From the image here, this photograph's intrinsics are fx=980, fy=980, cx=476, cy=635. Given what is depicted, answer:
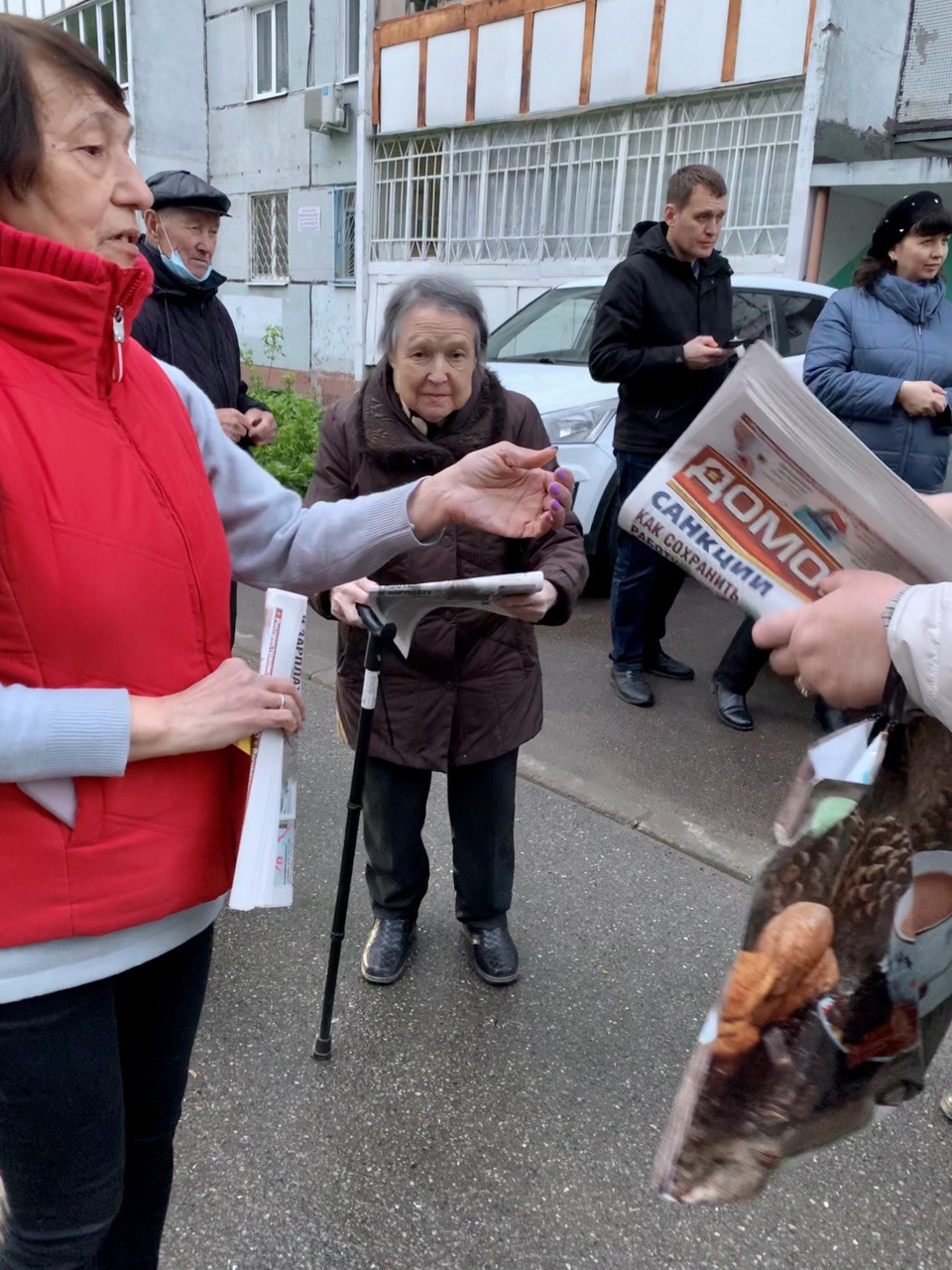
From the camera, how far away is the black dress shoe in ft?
16.4

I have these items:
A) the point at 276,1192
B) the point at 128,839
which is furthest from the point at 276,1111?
the point at 128,839

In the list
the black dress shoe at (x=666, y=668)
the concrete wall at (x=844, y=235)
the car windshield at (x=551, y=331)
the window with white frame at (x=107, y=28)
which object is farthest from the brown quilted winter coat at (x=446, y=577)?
the window with white frame at (x=107, y=28)

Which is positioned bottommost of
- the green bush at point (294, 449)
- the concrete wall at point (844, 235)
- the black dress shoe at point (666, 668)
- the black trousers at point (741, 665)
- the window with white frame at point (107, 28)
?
the black dress shoe at point (666, 668)

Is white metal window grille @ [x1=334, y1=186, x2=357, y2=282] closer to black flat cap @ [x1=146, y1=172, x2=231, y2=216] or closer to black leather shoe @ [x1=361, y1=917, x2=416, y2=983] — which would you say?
black flat cap @ [x1=146, y1=172, x2=231, y2=216]

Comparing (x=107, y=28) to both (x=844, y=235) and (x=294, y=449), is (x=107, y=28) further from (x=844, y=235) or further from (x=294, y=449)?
(x=844, y=235)

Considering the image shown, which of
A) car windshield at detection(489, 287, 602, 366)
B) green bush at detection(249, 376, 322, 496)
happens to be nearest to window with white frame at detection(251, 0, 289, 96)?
green bush at detection(249, 376, 322, 496)

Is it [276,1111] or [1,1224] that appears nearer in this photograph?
[1,1224]

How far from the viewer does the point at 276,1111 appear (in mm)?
2285

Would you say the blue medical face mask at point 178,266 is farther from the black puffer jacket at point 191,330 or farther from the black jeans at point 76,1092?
the black jeans at point 76,1092

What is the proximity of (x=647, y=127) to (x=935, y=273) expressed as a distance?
26.1ft

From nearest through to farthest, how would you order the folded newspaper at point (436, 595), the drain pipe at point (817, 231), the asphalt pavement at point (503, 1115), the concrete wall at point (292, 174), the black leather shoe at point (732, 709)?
the folded newspaper at point (436, 595), the asphalt pavement at point (503, 1115), the black leather shoe at point (732, 709), the drain pipe at point (817, 231), the concrete wall at point (292, 174)

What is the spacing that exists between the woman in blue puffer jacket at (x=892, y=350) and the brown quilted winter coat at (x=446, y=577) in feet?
6.28

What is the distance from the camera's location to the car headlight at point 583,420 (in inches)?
223

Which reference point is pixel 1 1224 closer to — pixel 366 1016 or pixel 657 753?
pixel 366 1016
